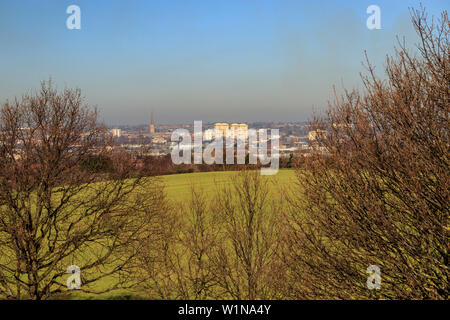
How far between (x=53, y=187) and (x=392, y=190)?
11.0 metres

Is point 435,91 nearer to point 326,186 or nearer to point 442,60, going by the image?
point 442,60

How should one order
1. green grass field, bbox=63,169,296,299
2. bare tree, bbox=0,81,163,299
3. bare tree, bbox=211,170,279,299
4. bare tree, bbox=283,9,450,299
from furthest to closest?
green grass field, bbox=63,169,296,299 < bare tree, bbox=211,170,279,299 < bare tree, bbox=0,81,163,299 < bare tree, bbox=283,9,450,299

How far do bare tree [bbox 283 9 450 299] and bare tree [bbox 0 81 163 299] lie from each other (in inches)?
281

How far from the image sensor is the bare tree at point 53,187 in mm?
11422

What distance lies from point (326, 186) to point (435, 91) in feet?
14.4

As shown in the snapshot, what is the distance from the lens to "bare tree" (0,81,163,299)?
11.4 m

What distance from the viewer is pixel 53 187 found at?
12102 millimetres

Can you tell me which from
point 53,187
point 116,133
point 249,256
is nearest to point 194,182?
point 249,256

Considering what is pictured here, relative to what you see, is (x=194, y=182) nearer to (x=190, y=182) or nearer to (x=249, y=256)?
(x=190, y=182)

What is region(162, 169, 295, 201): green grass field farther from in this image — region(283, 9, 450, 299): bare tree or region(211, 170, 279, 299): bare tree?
region(283, 9, 450, 299): bare tree

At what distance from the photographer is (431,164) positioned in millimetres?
7379

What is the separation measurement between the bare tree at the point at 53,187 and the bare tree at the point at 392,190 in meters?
7.14

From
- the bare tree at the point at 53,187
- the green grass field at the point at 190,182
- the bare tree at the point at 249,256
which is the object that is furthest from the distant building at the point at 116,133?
the green grass field at the point at 190,182

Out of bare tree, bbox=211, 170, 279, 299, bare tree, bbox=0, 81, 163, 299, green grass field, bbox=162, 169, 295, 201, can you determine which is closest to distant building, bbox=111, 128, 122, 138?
bare tree, bbox=0, 81, 163, 299
